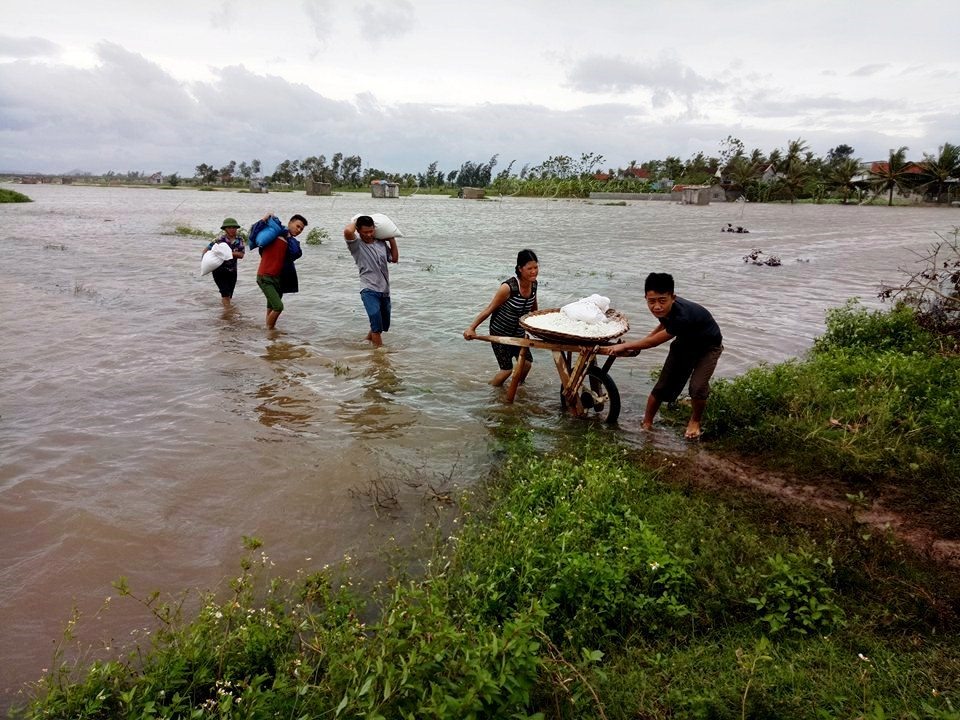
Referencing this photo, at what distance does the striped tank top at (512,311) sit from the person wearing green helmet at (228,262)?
18.9 ft

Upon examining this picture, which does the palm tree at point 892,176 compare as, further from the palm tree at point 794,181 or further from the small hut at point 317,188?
the small hut at point 317,188

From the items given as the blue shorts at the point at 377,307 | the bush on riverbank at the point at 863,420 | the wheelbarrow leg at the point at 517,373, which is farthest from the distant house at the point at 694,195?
the wheelbarrow leg at the point at 517,373

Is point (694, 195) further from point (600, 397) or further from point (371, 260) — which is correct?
point (600, 397)

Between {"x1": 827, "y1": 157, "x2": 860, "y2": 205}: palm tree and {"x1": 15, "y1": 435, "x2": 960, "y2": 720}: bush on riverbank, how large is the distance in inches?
2931

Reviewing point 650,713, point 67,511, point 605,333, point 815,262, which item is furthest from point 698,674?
point 815,262

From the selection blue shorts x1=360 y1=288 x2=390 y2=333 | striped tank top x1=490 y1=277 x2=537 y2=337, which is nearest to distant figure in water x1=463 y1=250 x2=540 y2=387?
striped tank top x1=490 y1=277 x2=537 y2=337

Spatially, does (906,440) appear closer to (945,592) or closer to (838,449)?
(838,449)

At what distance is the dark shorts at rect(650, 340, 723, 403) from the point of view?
532cm

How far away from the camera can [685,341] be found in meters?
5.34

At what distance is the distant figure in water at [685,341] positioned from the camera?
509 centimetres

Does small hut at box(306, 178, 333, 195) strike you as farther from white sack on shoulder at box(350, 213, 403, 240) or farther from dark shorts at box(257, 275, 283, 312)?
white sack on shoulder at box(350, 213, 403, 240)

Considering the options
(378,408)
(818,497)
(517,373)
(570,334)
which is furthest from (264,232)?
(818,497)

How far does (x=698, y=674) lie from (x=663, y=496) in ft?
5.37

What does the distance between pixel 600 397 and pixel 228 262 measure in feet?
25.4
